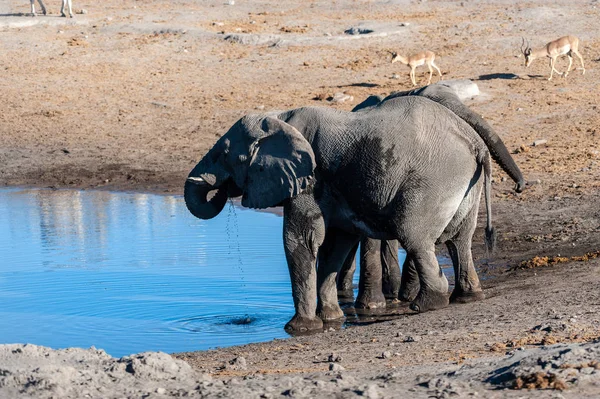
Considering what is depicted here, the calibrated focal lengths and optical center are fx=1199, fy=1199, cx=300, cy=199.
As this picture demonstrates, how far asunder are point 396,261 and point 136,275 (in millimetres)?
2771

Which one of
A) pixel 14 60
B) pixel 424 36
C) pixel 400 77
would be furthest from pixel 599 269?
pixel 14 60

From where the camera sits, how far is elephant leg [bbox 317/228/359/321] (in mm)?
10211

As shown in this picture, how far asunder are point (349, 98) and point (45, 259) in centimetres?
813

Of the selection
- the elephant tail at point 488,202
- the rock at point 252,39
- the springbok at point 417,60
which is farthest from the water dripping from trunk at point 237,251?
the rock at point 252,39

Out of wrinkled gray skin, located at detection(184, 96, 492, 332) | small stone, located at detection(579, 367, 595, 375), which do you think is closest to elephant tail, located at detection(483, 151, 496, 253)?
wrinkled gray skin, located at detection(184, 96, 492, 332)

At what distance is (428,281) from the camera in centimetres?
973

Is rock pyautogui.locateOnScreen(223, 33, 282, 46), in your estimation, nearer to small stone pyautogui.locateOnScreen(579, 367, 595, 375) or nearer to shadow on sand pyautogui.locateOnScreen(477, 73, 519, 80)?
shadow on sand pyautogui.locateOnScreen(477, 73, 519, 80)

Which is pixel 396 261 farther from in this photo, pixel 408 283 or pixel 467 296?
pixel 467 296

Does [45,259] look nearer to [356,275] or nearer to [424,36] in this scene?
[356,275]

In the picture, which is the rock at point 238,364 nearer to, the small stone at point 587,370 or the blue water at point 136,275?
the blue water at point 136,275

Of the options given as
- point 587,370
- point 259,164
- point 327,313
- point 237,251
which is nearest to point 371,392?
point 587,370

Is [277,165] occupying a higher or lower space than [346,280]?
higher

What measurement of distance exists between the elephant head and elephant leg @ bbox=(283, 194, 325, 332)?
0.17 m

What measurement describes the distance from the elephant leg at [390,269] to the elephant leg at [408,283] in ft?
1.02
